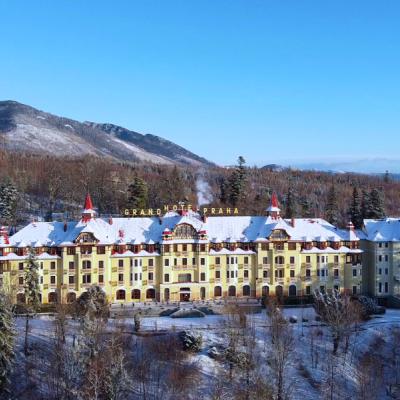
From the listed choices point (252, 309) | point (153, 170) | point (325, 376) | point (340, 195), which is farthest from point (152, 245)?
point (153, 170)

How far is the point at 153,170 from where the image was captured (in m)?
168

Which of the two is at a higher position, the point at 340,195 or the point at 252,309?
the point at 340,195

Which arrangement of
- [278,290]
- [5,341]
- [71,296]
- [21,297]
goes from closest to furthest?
[5,341] → [21,297] → [71,296] → [278,290]

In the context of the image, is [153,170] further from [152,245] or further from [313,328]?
[313,328]

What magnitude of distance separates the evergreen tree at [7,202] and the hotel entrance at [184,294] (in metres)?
Result: 38.7

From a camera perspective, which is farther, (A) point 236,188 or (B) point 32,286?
(A) point 236,188

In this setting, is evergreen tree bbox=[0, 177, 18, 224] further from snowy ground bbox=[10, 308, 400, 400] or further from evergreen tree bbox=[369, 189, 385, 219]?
evergreen tree bbox=[369, 189, 385, 219]

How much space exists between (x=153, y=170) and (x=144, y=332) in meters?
116

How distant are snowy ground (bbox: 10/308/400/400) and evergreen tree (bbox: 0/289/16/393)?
794 cm

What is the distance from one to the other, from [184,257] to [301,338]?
19.3m

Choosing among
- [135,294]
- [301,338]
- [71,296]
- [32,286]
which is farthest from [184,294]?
[32,286]

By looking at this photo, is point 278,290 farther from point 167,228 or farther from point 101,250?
point 101,250

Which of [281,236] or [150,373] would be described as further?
[281,236]

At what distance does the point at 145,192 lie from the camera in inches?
3656
